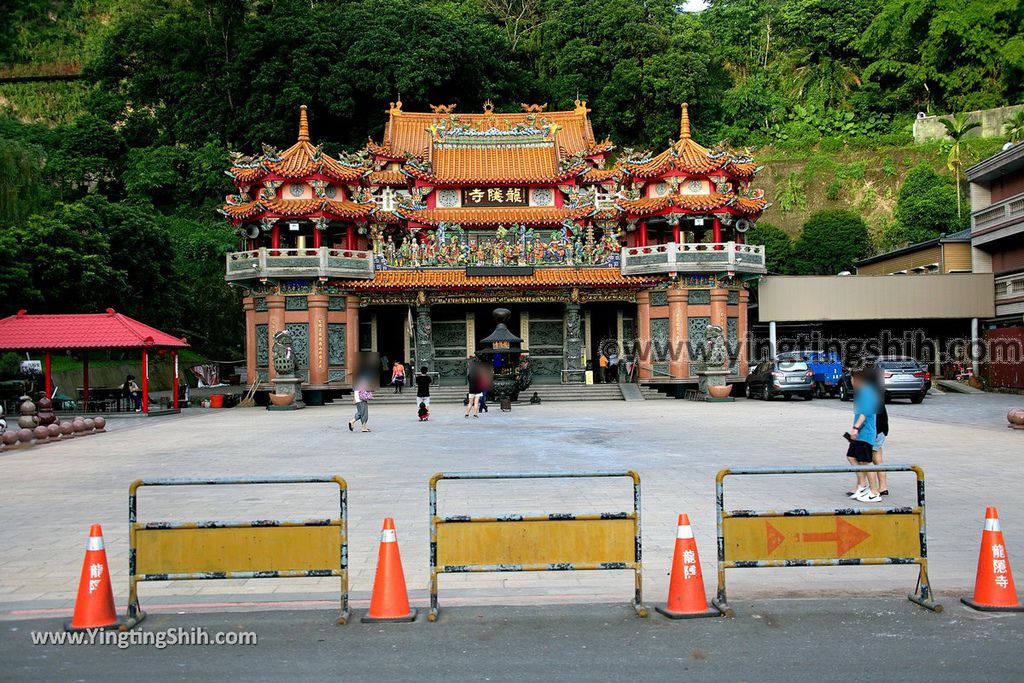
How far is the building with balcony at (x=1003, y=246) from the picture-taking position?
32.7m

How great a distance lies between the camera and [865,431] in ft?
33.8

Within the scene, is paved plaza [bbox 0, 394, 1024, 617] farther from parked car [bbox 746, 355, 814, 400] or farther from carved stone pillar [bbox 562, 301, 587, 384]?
carved stone pillar [bbox 562, 301, 587, 384]

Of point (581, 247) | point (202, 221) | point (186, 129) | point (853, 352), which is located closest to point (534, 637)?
point (581, 247)

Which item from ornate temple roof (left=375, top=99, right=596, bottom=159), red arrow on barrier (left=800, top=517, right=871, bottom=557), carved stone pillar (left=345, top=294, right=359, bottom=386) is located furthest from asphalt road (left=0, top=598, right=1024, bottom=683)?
ornate temple roof (left=375, top=99, right=596, bottom=159)

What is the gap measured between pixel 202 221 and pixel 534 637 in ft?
167

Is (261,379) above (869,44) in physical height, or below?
below

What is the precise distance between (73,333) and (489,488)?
21272 millimetres

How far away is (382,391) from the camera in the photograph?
34.3 meters

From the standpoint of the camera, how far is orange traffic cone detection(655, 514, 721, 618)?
240 inches

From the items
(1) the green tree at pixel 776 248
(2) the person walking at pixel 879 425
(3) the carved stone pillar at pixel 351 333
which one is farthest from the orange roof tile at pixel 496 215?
(2) the person walking at pixel 879 425

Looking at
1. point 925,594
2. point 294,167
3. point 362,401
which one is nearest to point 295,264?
point 294,167

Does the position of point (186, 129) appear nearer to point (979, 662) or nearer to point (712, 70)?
point (712, 70)

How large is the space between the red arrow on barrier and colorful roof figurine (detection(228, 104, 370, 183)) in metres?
31.5

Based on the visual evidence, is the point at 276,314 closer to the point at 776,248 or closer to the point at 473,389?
the point at 473,389
